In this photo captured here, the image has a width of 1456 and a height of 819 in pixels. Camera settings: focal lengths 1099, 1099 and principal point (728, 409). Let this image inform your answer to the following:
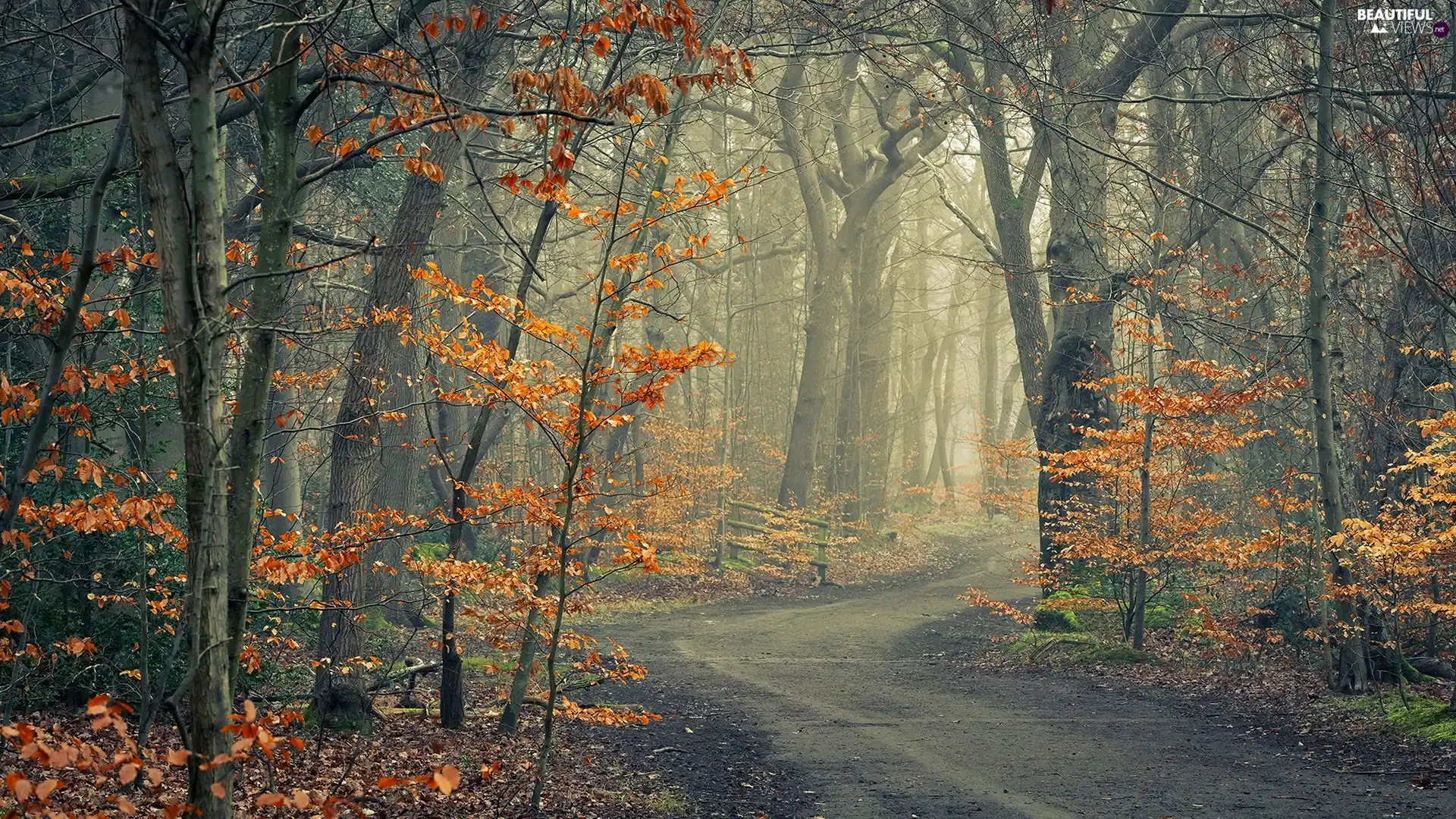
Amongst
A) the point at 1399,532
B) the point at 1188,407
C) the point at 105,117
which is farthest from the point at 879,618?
the point at 105,117

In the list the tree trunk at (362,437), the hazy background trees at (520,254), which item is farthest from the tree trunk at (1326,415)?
the tree trunk at (362,437)

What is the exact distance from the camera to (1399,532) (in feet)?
29.4

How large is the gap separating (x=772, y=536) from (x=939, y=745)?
1291 centimetres

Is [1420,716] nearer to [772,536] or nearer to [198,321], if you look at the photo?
[198,321]

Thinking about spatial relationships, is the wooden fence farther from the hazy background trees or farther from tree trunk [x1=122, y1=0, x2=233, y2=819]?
tree trunk [x1=122, y1=0, x2=233, y2=819]

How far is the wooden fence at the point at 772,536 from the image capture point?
22.8 metres

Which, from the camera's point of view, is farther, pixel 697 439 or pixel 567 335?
pixel 697 439

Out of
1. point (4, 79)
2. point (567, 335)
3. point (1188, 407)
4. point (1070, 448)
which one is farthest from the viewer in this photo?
point (1070, 448)

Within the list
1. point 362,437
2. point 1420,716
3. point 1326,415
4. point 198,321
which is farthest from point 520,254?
point 1420,716

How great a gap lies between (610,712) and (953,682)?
6.67 m

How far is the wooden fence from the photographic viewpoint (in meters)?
22.8

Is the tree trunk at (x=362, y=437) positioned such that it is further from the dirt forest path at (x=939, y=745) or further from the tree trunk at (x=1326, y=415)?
the tree trunk at (x=1326, y=415)

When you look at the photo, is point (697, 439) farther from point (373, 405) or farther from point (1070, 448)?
point (373, 405)

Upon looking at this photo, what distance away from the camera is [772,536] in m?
22.6
